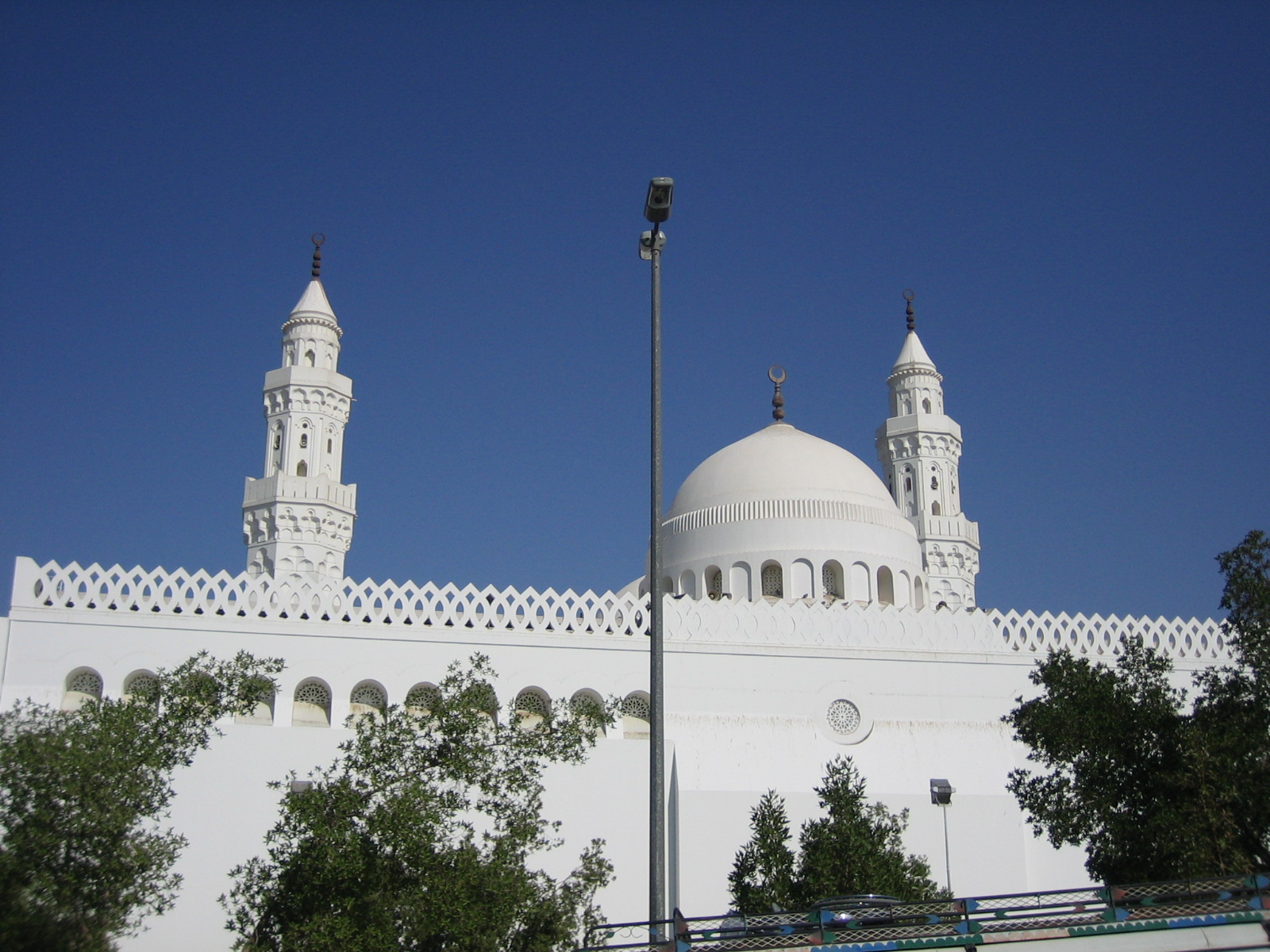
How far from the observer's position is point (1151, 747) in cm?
1345

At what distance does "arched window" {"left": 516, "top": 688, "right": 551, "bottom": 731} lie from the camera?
20953 mm

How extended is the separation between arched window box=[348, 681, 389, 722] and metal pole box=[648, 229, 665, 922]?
10.8 m

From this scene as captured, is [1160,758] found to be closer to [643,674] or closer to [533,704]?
[643,674]

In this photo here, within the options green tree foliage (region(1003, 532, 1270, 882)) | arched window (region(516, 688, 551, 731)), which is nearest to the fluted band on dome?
arched window (region(516, 688, 551, 731))

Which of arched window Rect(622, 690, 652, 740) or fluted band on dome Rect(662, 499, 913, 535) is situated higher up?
fluted band on dome Rect(662, 499, 913, 535)

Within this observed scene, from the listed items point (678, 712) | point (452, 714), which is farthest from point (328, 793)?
point (678, 712)

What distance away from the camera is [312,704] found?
66.3 feet

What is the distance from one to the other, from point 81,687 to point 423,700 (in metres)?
6.76

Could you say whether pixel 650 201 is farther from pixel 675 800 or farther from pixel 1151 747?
pixel 675 800

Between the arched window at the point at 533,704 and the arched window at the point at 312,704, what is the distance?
318 centimetres

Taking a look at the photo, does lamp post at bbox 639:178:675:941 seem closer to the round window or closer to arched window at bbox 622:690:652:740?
arched window at bbox 622:690:652:740

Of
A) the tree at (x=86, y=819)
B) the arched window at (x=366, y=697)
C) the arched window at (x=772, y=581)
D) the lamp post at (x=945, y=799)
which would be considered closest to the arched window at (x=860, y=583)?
the arched window at (x=772, y=581)

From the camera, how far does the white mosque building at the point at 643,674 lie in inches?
745

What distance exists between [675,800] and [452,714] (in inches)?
387
